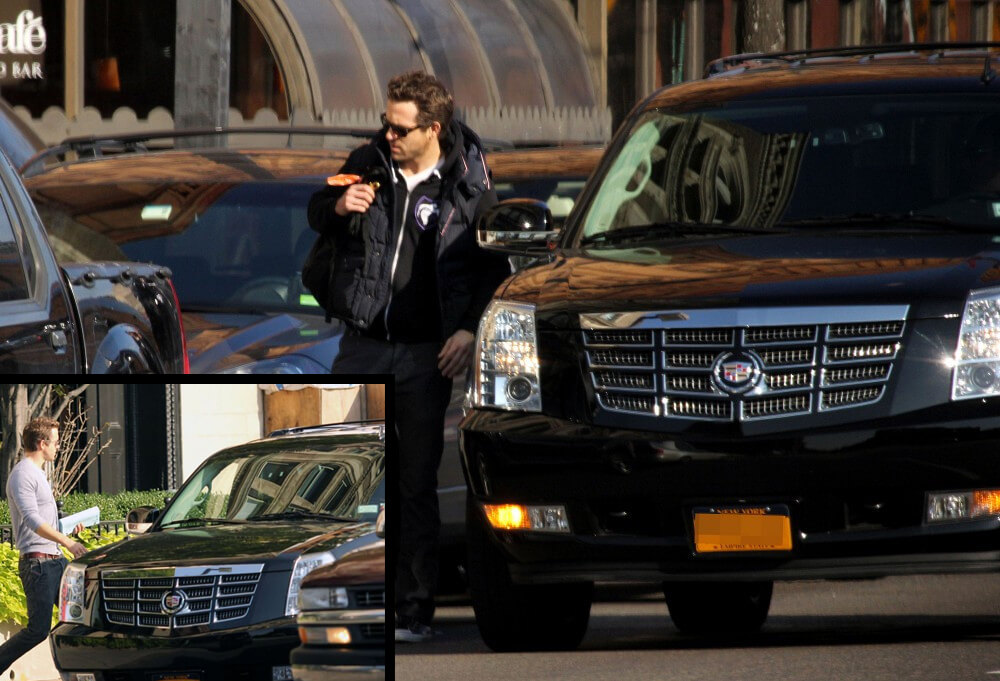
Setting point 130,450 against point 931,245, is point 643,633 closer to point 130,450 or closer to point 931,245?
point 931,245

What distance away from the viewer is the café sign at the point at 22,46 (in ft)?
63.5

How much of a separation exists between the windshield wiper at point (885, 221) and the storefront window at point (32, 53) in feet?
44.5

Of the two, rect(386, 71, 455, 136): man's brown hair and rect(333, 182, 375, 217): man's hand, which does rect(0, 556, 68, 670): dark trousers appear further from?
rect(386, 71, 455, 136): man's brown hair

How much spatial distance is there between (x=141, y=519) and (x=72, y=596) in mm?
222

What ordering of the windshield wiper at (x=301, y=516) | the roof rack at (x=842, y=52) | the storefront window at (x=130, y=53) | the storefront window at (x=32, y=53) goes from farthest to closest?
the storefront window at (x=130, y=53)
the storefront window at (x=32, y=53)
the roof rack at (x=842, y=52)
the windshield wiper at (x=301, y=516)

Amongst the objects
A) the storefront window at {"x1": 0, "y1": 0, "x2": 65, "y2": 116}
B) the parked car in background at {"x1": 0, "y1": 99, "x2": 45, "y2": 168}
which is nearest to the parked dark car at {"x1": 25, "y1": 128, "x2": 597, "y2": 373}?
the parked car in background at {"x1": 0, "y1": 99, "x2": 45, "y2": 168}

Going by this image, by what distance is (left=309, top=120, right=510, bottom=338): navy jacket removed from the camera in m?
7.26

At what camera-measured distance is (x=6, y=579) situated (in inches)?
181

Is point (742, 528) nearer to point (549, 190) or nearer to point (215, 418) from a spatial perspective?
point (215, 418)

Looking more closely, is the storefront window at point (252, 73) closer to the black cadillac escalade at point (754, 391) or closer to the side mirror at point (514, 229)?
the side mirror at point (514, 229)

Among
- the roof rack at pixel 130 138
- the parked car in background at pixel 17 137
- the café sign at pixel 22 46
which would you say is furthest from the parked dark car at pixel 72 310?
the café sign at pixel 22 46

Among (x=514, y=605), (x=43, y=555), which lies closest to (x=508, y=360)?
(x=514, y=605)

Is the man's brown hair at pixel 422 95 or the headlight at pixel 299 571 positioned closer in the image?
the headlight at pixel 299 571

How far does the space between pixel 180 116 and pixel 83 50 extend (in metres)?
5.15
